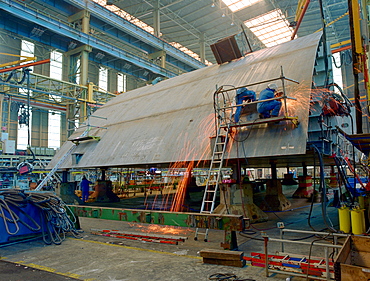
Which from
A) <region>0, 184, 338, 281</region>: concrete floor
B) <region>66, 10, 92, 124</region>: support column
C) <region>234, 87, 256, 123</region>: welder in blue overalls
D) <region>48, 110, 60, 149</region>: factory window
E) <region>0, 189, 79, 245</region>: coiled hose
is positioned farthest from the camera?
<region>48, 110, 60, 149</region>: factory window

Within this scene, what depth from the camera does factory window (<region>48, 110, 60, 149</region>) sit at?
3531 cm

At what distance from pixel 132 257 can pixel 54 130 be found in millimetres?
33575

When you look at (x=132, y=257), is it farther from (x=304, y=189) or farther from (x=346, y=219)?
(x=304, y=189)

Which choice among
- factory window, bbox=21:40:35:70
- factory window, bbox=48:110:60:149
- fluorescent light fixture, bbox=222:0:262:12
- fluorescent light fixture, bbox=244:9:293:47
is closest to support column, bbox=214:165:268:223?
fluorescent light fixture, bbox=222:0:262:12

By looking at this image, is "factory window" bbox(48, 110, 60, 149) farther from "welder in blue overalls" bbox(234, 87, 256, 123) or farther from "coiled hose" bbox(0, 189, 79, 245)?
"welder in blue overalls" bbox(234, 87, 256, 123)

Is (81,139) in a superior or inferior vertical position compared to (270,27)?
inferior

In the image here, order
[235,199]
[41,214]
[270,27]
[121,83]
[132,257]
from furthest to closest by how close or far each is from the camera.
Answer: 1. [121,83]
2. [270,27]
3. [235,199]
4. [41,214]
5. [132,257]

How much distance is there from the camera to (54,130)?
35.8 metres

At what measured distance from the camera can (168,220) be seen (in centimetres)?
623

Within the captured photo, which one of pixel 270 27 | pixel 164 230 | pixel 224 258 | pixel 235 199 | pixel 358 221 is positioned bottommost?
pixel 164 230

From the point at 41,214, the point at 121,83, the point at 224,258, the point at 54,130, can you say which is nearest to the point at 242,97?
the point at 224,258

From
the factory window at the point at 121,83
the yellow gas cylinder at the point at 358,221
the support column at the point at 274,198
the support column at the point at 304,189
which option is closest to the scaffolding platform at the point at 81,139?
the support column at the point at 274,198

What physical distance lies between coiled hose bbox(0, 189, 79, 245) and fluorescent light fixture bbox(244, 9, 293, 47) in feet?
86.2

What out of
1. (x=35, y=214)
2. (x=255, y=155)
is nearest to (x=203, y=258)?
(x=255, y=155)
